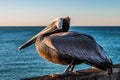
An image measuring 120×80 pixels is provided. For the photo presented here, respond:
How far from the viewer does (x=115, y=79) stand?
589cm

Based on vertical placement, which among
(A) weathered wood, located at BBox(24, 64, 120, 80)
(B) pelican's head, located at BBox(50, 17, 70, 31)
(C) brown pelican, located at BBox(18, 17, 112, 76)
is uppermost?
(B) pelican's head, located at BBox(50, 17, 70, 31)

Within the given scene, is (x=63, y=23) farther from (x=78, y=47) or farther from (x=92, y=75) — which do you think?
(x=92, y=75)

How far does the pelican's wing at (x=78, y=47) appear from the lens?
5.39 meters

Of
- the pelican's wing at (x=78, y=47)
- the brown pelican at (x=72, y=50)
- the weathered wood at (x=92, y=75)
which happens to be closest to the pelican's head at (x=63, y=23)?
the brown pelican at (x=72, y=50)

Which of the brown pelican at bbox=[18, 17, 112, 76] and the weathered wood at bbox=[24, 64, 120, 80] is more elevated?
the brown pelican at bbox=[18, 17, 112, 76]

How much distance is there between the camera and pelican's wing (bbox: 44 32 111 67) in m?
5.39

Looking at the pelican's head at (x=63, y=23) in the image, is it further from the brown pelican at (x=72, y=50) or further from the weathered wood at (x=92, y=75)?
the weathered wood at (x=92, y=75)

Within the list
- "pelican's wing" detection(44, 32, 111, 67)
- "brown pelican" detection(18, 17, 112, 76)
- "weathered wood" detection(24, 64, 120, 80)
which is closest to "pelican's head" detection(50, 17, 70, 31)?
"brown pelican" detection(18, 17, 112, 76)

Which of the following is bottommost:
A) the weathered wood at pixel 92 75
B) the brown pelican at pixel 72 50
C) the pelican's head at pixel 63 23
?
the weathered wood at pixel 92 75

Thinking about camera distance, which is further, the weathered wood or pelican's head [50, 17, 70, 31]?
pelican's head [50, 17, 70, 31]

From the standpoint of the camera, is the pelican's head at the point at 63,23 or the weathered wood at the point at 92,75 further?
the pelican's head at the point at 63,23

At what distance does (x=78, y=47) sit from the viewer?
18.0ft

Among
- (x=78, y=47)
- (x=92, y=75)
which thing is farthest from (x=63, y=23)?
(x=92, y=75)

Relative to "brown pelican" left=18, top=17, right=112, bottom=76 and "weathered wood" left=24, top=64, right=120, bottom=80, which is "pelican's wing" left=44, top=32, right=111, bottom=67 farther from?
"weathered wood" left=24, top=64, right=120, bottom=80
